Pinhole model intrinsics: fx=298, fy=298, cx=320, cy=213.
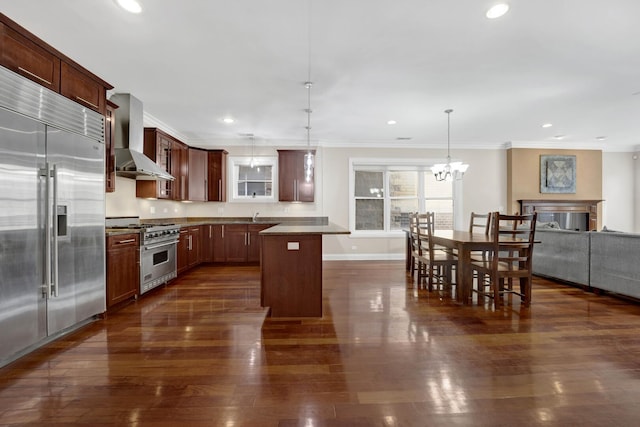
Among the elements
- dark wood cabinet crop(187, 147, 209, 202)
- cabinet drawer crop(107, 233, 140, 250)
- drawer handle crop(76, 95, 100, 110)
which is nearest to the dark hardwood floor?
cabinet drawer crop(107, 233, 140, 250)

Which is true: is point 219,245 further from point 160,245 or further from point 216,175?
point 160,245

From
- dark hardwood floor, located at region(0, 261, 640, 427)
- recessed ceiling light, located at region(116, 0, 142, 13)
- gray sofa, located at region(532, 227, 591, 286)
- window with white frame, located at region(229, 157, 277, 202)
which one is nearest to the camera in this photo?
dark hardwood floor, located at region(0, 261, 640, 427)

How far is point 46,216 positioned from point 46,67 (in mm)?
1218

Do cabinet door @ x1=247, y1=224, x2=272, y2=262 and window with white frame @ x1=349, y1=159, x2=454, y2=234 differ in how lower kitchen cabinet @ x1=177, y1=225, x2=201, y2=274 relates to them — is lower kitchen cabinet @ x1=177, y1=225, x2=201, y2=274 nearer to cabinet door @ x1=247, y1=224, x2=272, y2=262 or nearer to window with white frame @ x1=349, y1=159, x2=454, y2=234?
cabinet door @ x1=247, y1=224, x2=272, y2=262

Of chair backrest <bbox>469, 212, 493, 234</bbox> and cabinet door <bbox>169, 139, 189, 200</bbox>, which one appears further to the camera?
cabinet door <bbox>169, 139, 189, 200</bbox>

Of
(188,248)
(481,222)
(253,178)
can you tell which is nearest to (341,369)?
(188,248)

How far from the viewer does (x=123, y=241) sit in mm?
3324

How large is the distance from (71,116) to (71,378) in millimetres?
2101

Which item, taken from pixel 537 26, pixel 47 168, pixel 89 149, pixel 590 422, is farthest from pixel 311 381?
pixel 537 26

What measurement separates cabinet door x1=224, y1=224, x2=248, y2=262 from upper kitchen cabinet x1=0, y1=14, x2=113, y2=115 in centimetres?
311

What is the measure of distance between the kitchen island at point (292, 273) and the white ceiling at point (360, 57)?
5.80ft

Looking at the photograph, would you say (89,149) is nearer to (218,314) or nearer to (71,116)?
(71,116)

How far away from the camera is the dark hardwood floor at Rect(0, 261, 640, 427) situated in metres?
1.58

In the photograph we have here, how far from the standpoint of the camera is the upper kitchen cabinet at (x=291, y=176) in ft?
20.1
